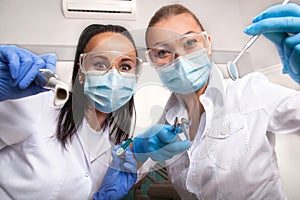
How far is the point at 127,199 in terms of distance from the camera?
101cm

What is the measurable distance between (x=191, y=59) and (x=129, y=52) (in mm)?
186

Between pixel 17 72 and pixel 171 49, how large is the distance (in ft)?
1.44

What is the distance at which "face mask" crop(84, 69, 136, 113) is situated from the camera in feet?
2.10

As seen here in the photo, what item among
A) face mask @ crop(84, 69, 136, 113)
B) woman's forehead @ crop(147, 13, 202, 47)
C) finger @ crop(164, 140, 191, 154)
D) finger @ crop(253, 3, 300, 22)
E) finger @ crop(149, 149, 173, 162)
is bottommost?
finger @ crop(149, 149, 173, 162)

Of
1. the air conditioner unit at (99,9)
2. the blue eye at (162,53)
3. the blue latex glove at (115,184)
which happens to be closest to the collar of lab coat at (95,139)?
the blue latex glove at (115,184)

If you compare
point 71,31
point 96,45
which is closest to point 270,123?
point 96,45

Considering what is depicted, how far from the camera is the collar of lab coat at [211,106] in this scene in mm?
703

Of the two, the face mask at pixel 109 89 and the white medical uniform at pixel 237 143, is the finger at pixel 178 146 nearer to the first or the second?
the white medical uniform at pixel 237 143

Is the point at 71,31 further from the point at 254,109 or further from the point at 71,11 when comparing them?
the point at 254,109

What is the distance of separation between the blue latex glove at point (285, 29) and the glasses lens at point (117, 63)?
1.09 feet

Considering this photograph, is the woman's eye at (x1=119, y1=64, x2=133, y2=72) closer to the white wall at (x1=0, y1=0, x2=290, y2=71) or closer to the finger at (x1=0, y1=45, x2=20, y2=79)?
the finger at (x1=0, y1=45, x2=20, y2=79)

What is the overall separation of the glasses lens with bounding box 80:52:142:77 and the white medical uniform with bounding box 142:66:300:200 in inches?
6.5

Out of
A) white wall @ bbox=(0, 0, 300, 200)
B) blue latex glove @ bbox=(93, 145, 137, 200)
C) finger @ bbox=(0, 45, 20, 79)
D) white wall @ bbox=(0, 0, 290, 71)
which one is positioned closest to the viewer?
finger @ bbox=(0, 45, 20, 79)

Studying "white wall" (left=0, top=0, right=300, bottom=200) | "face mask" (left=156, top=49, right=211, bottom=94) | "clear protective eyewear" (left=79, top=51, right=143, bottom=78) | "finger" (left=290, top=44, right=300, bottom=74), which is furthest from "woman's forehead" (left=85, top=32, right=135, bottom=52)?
"white wall" (left=0, top=0, right=300, bottom=200)
